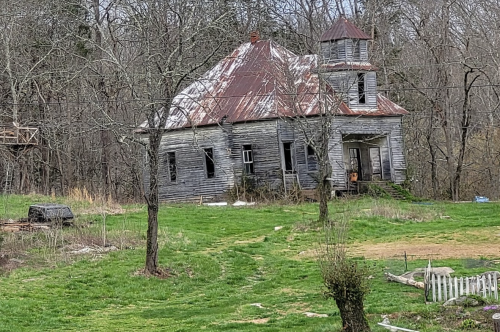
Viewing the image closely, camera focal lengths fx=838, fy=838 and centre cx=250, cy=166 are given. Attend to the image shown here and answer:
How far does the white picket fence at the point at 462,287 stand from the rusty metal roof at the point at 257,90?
2478 centimetres

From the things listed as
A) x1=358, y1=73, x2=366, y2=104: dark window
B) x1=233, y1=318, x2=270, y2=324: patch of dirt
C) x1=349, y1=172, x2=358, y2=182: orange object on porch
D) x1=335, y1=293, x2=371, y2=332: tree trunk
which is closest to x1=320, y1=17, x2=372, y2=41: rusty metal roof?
x1=358, y1=73, x2=366, y2=104: dark window

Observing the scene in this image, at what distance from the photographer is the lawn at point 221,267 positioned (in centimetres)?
1723

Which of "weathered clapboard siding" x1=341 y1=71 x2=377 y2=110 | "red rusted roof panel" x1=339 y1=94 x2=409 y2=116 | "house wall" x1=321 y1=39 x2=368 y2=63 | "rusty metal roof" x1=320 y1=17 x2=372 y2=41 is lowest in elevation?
"red rusted roof panel" x1=339 y1=94 x2=409 y2=116

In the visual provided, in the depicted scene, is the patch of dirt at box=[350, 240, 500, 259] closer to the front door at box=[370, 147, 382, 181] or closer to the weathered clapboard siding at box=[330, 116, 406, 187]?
the weathered clapboard siding at box=[330, 116, 406, 187]

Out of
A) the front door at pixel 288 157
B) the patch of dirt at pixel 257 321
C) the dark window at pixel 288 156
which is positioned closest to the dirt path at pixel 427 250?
the patch of dirt at pixel 257 321

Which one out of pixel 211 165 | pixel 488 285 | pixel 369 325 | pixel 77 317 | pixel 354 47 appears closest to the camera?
pixel 369 325

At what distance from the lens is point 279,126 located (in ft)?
142

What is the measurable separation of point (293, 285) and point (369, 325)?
A: 20.9 ft

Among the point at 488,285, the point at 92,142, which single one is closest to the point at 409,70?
the point at 92,142

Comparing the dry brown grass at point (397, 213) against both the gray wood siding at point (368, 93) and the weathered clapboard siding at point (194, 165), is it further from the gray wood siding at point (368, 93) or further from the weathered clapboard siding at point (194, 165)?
the weathered clapboard siding at point (194, 165)

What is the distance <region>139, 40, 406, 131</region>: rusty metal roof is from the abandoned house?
0.19 ft

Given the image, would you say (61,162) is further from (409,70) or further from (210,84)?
(409,70)

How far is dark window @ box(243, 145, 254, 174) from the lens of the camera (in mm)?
44375

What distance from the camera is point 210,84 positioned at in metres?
46.8
